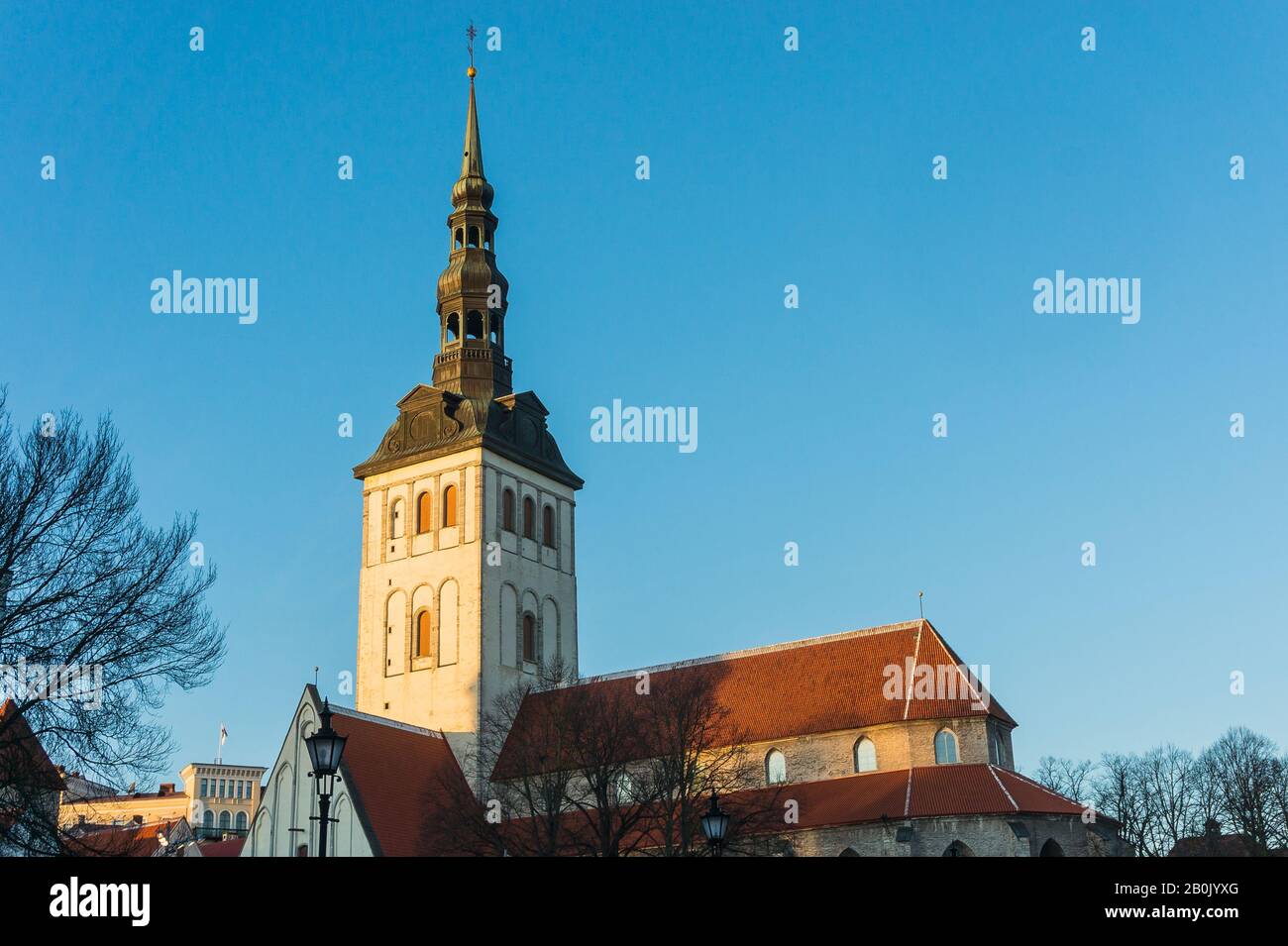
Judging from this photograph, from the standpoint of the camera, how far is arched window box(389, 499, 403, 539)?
61.9m

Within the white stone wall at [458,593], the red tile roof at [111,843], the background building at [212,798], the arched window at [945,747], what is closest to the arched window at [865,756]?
the arched window at [945,747]

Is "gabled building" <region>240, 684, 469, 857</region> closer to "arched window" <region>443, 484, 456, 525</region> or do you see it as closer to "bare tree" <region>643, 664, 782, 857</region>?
"bare tree" <region>643, 664, 782, 857</region>

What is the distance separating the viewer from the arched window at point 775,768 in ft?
167

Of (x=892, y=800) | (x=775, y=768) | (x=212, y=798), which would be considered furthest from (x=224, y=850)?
(x=212, y=798)

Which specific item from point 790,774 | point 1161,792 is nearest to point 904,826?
point 790,774

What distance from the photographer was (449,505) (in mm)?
60656

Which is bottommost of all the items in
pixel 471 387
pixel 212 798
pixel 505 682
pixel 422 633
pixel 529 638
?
pixel 212 798

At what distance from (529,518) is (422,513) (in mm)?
4874

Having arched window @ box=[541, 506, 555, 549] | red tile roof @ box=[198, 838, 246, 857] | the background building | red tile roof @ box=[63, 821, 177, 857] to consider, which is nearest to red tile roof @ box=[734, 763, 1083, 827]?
arched window @ box=[541, 506, 555, 549]

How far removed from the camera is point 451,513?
60.4 meters

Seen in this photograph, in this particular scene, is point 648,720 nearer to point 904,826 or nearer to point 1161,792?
point 904,826

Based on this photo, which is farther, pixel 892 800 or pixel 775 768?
pixel 775 768

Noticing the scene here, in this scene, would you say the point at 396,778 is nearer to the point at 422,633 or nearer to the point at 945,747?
the point at 422,633
